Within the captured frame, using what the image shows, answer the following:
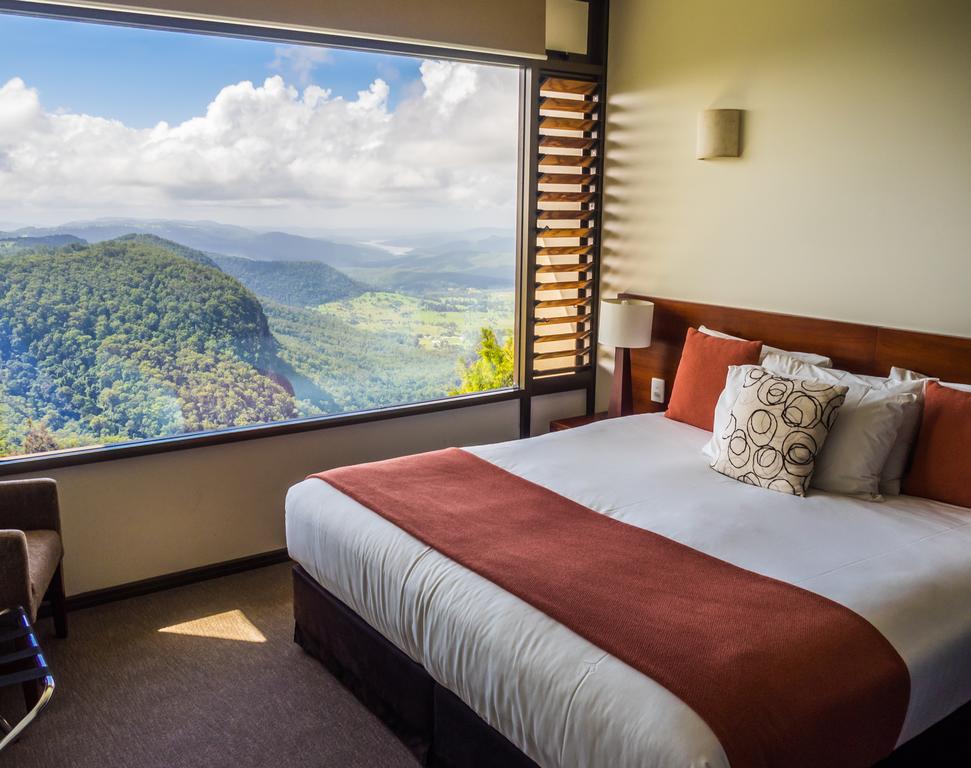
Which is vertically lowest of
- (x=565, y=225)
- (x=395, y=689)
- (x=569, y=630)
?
(x=395, y=689)

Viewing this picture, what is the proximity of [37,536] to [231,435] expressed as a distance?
0.92 m

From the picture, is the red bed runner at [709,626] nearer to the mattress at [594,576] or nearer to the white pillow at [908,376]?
the mattress at [594,576]

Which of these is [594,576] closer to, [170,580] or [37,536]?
[37,536]

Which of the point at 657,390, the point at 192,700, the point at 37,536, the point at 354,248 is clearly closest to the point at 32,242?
the point at 37,536

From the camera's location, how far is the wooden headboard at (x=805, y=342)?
311 cm

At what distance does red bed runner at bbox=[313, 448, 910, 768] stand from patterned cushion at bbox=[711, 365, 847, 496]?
65 centimetres

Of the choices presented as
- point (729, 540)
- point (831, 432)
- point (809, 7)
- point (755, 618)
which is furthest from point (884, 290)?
point (755, 618)

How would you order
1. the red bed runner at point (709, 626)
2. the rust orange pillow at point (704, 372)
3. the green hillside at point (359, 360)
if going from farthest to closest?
1. the green hillside at point (359, 360)
2. the rust orange pillow at point (704, 372)
3. the red bed runner at point (709, 626)

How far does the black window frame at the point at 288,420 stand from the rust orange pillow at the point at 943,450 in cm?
219

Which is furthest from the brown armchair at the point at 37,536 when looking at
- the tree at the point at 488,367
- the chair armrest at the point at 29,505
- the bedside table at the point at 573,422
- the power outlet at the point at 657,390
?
the power outlet at the point at 657,390

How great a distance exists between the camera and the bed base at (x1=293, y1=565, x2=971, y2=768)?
7.09 feet

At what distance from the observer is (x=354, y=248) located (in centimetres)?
410

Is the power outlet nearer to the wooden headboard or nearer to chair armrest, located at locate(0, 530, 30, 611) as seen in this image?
the wooden headboard

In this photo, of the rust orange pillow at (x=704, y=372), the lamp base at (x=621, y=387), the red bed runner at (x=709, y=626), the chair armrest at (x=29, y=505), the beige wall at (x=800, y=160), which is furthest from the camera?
the lamp base at (x=621, y=387)
